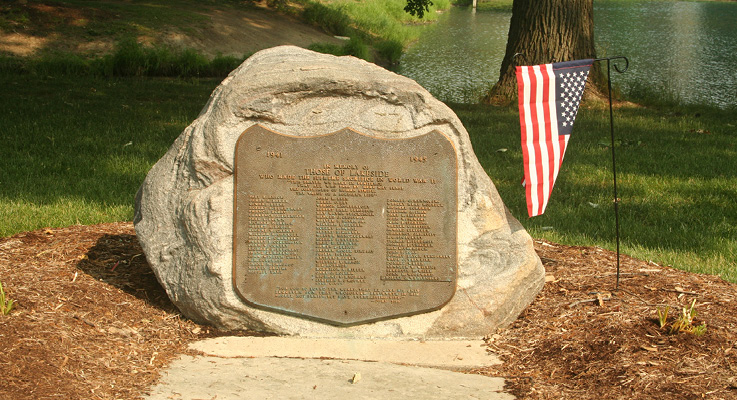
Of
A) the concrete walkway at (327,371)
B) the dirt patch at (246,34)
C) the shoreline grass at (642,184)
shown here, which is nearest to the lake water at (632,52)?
the dirt patch at (246,34)

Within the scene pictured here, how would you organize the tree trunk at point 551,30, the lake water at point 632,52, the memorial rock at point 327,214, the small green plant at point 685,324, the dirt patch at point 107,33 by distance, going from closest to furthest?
the small green plant at point 685,324, the memorial rock at point 327,214, the tree trunk at point 551,30, the dirt patch at point 107,33, the lake water at point 632,52

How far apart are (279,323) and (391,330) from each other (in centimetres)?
73

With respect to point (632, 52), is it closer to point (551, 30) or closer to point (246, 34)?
point (551, 30)

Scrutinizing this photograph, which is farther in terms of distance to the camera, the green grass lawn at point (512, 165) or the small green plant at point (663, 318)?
the green grass lawn at point (512, 165)

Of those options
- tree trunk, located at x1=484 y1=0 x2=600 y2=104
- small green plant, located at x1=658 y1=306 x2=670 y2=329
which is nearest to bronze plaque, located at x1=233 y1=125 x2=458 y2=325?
small green plant, located at x1=658 y1=306 x2=670 y2=329

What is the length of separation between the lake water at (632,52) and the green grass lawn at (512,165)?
3.91 metres

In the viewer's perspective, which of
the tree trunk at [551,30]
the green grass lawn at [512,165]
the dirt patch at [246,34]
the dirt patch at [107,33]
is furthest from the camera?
the dirt patch at [246,34]

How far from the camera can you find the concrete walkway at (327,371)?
3789mm

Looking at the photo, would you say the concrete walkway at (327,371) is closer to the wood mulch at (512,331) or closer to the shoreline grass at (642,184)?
the wood mulch at (512,331)

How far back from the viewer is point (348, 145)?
4.60 m

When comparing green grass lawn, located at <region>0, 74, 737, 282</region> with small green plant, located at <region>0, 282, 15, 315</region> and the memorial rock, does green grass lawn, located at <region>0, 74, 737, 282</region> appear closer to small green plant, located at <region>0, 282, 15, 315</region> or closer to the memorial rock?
small green plant, located at <region>0, 282, 15, 315</region>

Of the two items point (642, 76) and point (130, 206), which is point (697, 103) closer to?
point (642, 76)

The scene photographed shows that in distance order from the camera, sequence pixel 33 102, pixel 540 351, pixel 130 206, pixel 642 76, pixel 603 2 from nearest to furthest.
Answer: pixel 540 351
pixel 130 206
pixel 33 102
pixel 642 76
pixel 603 2

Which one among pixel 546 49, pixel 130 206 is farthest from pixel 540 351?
pixel 546 49
